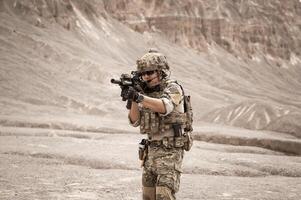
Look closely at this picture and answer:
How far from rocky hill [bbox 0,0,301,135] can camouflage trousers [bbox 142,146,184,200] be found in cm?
1770

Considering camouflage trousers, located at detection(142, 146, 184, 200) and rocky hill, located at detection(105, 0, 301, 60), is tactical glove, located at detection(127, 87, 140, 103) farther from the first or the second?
rocky hill, located at detection(105, 0, 301, 60)

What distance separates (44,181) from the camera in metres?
9.34

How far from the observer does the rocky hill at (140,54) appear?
102 ft

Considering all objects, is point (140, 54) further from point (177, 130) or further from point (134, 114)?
point (177, 130)

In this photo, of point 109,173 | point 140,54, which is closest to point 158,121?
point 109,173

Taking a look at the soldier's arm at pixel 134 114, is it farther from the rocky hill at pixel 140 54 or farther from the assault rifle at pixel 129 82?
the rocky hill at pixel 140 54

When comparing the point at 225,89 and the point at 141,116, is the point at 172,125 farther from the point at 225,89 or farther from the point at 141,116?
the point at 225,89

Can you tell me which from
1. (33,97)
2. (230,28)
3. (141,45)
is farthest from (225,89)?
(33,97)

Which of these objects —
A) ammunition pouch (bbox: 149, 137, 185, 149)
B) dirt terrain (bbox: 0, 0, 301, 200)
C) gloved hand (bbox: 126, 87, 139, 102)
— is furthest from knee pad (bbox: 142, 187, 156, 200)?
dirt terrain (bbox: 0, 0, 301, 200)

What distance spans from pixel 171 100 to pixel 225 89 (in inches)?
2014

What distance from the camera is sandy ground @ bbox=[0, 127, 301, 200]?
8.65 meters

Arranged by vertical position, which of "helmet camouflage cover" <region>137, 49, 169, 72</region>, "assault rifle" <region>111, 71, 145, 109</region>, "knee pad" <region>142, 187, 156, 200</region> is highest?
"helmet camouflage cover" <region>137, 49, 169, 72</region>

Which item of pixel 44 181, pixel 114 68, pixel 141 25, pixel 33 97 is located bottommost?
pixel 44 181

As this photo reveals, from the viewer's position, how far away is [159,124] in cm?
470
